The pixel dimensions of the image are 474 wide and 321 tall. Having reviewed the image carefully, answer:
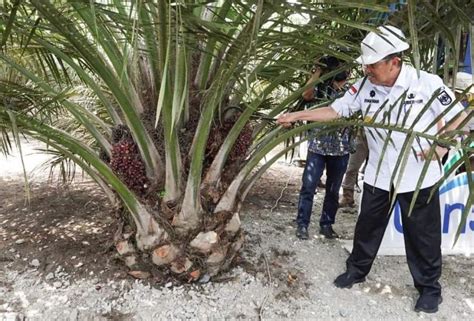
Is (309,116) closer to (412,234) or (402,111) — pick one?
(402,111)

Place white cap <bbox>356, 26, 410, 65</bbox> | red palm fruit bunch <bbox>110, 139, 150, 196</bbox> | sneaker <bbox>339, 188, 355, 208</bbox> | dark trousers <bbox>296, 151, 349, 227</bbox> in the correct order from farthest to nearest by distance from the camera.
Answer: sneaker <bbox>339, 188, 355, 208</bbox>
dark trousers <bbox>296, 151, 349, 227</bbox>
red palm fruit bunch <bbox>110, 139, 150, 196</bbox>
white cap <bbox>356, 26, 410, 65</bbox>

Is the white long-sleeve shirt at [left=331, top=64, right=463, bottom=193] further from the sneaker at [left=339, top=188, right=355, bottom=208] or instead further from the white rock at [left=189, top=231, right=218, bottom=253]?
→ the sneaker at [left=339, top=188, right=355, bottom=208]

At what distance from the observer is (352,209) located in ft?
12.0

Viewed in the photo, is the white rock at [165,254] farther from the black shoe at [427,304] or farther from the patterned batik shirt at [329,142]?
the black shoe at [427,304]

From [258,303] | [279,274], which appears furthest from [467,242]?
[258,303]

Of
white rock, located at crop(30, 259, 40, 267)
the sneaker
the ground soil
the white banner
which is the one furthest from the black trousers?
white rock, located at crop(30, 259, 40, 267)

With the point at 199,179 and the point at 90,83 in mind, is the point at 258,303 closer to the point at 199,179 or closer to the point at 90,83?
the point at 199,179

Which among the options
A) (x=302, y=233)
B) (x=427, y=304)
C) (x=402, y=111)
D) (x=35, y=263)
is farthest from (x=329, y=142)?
(x=35, y=263)

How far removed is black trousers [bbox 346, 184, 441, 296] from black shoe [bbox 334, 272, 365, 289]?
0.03m

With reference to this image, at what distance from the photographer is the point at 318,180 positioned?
288 centimetres

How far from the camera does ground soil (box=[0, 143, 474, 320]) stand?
7.13 ft

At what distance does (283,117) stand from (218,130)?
1.33 feet

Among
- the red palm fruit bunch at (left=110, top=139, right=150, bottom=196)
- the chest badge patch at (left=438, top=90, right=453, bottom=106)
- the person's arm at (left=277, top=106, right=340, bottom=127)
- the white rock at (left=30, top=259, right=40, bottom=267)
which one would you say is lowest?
the white rock at (left=30, top=259, right=40, bottom=267)

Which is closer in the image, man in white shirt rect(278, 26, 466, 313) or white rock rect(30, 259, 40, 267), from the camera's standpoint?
man in white shirt rect(278, 26, 466, 313)
